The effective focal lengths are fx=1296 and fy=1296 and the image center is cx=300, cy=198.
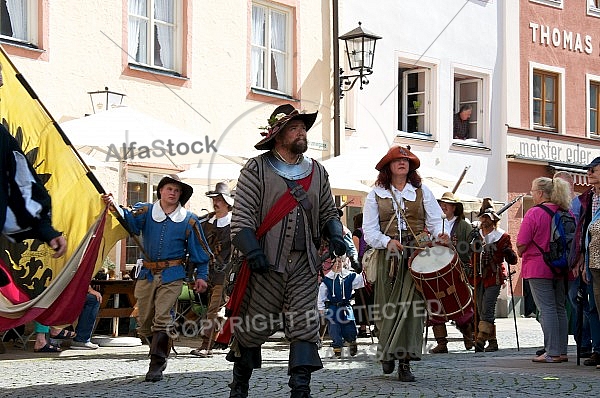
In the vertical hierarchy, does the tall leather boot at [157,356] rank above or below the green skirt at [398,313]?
below

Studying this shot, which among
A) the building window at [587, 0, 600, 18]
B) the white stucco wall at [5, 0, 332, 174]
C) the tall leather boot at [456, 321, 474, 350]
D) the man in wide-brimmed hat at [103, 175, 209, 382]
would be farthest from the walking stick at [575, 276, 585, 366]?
the building window at [587, 0, 600, 18]

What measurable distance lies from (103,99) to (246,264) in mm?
10352

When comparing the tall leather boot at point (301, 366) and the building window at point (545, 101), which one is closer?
the tall leather boot at point (301, 366)

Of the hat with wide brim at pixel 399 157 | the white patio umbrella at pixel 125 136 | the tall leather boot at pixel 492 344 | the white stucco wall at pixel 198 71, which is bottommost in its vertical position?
the tall leather boot at pixel 492 344

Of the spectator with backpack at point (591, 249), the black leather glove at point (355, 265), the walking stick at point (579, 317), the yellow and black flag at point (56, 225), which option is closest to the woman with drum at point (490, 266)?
the black leather glove at point (355, 265)

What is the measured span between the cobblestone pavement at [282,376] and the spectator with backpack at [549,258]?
11.8 inches

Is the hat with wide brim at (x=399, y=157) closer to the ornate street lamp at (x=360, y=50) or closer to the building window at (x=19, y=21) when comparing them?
the building window at (x=19, y=21)

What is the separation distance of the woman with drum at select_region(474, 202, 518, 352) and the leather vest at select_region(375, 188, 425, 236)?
460cm

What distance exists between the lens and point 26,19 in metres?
17.9

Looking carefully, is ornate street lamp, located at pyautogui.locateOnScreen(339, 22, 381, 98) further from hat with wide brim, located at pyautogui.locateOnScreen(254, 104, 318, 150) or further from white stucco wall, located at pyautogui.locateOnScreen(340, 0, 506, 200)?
hat with wide brim, located at pyautogui.locateOnScreen(254, 104, 318, 150)

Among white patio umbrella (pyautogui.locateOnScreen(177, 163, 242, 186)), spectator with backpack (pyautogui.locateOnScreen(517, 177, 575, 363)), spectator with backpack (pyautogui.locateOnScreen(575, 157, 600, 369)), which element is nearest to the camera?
spectator with backpack (pyautogui.locateOnScreen(575, 157, 600, 369))

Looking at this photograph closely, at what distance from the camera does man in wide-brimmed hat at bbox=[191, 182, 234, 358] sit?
14.8 metres

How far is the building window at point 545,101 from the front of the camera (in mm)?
29281

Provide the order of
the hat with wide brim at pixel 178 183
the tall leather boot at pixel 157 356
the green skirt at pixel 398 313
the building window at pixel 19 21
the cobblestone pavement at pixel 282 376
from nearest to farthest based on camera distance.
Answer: the cobblestone pavement at pixel 282 376 < the green skirt at pixel 398 313 < the tall leather boot at pixel 157 356 < the hat with wide brim at pixel 178 183 < the building window at pixel 19 21
